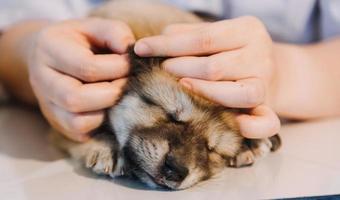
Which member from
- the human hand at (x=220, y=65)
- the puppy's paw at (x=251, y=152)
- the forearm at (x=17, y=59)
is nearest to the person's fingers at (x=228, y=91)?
the human hand at (x=220, y=65)

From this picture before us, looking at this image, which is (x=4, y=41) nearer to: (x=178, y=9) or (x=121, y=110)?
(x=178, y=9)

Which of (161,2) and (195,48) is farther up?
(195,48)

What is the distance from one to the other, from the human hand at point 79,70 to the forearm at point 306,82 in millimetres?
415

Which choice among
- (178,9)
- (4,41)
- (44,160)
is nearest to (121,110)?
(44,160)

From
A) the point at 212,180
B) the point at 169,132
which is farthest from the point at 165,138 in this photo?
the point at 212,180

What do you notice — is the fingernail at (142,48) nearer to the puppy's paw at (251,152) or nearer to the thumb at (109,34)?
the thumb at (109,34)

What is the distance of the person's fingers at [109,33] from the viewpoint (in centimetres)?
110

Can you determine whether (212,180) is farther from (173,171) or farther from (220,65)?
(220,65)

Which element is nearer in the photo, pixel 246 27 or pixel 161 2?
pixel 246 27

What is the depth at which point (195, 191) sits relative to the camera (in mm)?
1028

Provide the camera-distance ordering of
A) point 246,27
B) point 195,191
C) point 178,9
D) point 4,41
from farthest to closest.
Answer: point 4,41 → point 178,9 → point 246,27 → point 195,191

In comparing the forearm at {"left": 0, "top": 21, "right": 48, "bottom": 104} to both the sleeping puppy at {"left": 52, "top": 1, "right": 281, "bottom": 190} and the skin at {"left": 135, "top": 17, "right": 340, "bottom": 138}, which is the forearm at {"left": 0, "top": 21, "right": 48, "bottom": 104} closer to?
the sleeping puppy at {"left": 52, "top": 1, "right": 281, "bottom": 190}

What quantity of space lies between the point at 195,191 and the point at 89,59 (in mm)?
310

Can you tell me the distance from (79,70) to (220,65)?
10.4 inches
